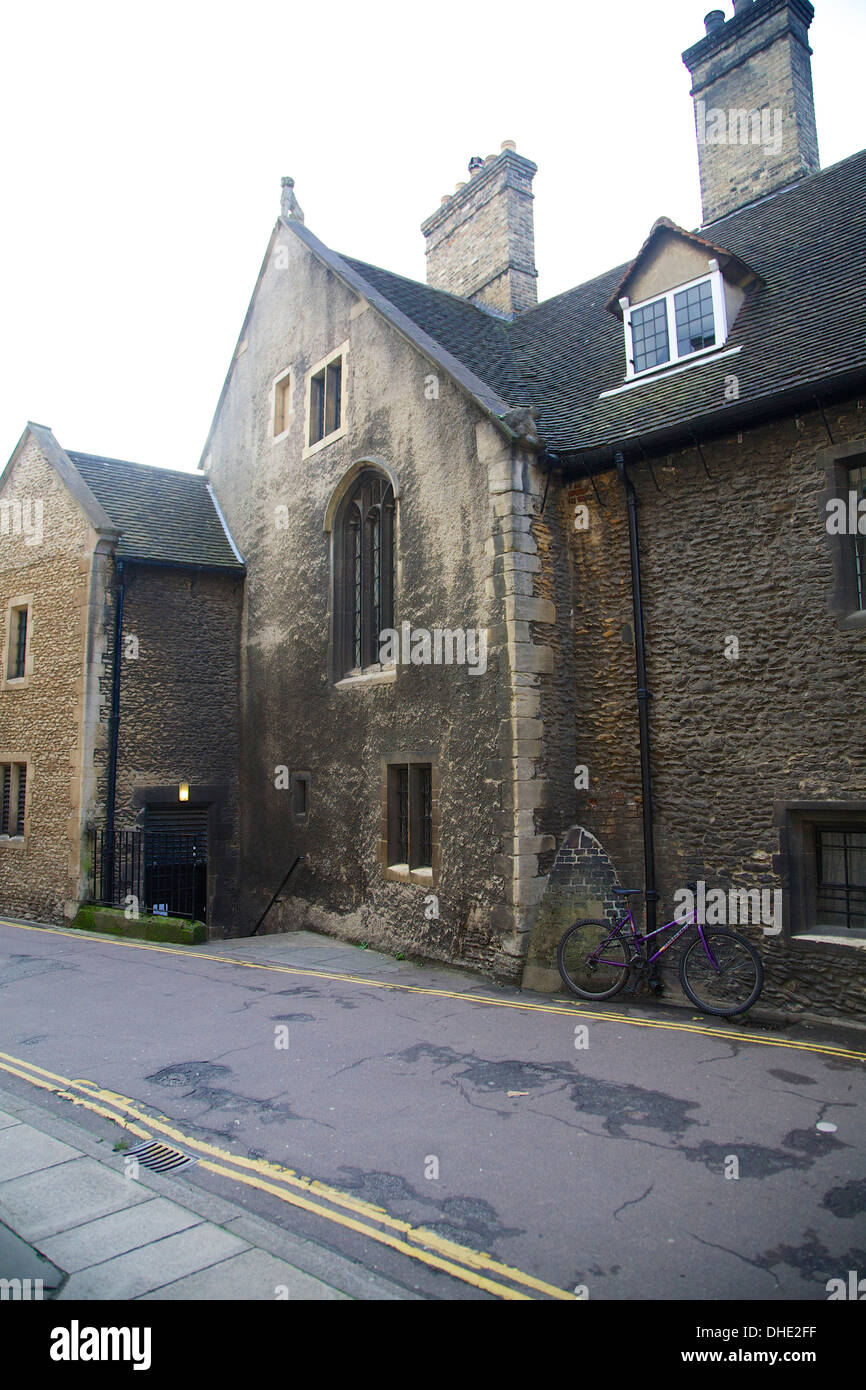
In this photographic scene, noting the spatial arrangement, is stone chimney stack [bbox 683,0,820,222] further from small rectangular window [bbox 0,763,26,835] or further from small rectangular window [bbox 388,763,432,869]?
small rectangular window [bbox 0,763,26,835]

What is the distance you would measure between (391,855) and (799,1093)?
6.76 meters

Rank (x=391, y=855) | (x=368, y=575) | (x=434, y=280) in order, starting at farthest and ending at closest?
(x=434, y=280)
(x=368, y=575)
(x=391, y=855)

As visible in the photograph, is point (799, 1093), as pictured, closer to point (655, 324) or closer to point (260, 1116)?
point (260, 1116)

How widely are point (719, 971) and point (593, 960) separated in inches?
50.4

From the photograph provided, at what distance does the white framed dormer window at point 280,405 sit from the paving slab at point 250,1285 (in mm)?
14225

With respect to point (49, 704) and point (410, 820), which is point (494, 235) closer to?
point (410, 820)

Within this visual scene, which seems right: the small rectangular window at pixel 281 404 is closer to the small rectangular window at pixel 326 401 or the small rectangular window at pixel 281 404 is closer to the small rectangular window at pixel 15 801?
the small rectangular window at pixel 326 401

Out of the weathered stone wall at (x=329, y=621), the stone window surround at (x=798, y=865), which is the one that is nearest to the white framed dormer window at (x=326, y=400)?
the weathered stone wall at (x=329, y=621)

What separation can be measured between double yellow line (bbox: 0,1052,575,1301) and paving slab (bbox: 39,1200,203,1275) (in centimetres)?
54

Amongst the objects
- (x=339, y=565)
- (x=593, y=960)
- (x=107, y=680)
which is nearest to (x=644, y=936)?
(x=593, y=960)

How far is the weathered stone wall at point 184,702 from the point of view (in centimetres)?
1573

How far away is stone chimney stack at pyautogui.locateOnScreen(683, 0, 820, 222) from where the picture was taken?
46.6 ft

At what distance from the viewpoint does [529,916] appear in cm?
976
